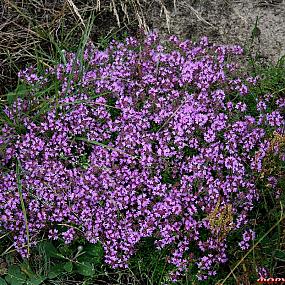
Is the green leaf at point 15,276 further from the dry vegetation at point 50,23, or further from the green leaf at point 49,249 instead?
the dry vegetation at point 50,23

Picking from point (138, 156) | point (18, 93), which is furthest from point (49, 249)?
point (18, 93)

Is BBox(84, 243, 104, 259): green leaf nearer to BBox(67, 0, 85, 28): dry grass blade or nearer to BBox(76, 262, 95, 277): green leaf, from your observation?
BBox(76, 262, 95, 277): green leaf

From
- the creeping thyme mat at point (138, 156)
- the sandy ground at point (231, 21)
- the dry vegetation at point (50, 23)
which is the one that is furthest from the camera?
the sandy ground at point (231, 21)

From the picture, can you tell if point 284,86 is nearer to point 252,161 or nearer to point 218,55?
point 218,55

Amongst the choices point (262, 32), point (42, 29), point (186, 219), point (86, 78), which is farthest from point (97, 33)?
point (186, 219)

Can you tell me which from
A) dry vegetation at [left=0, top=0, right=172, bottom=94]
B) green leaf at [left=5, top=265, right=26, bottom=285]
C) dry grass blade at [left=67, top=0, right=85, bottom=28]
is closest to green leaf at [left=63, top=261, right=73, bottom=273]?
green leaf at [left=5, top=265, right=26, bottom=285]

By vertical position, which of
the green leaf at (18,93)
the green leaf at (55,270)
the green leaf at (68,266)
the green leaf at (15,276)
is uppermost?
the green leaf at (18,93)

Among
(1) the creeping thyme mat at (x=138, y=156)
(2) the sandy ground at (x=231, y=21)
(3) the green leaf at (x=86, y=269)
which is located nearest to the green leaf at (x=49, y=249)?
(1) the creeping thyme mat at (x=138, y=156)
